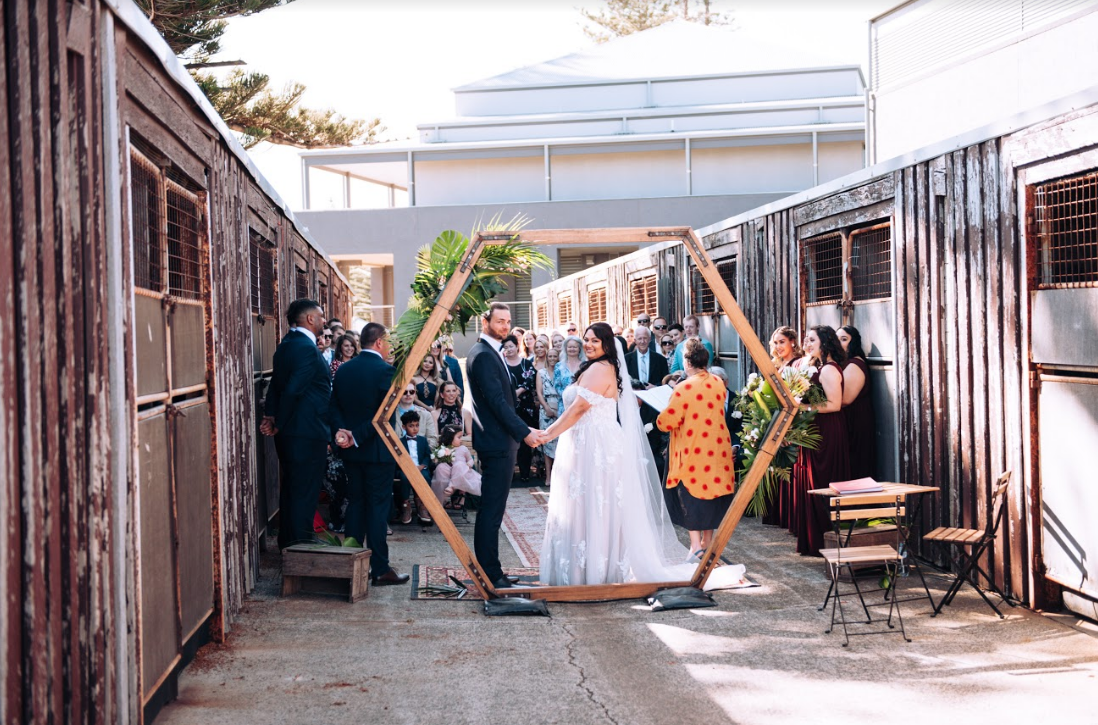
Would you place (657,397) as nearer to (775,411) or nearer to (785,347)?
(775,411)

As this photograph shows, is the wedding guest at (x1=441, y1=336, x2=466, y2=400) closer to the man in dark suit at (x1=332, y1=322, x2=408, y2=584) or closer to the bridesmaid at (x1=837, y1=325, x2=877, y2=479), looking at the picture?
the man in dark suit at (x1=332, y1=322, x2=408, y2=584)

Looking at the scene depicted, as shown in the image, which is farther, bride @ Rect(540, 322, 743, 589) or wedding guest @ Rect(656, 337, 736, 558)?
wedding guest @ Rect(656, 337, 736, 558)

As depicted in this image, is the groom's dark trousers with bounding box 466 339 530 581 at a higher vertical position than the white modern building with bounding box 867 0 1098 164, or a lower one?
lower

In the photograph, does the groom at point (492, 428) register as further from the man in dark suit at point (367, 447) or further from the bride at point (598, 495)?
the man in dark suit at point (367, 447)

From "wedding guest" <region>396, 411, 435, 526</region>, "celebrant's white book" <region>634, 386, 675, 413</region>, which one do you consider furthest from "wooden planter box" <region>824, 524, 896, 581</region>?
"wedding guest" <region>396, 411, 435, 526</region>

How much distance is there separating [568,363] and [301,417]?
4903 mm

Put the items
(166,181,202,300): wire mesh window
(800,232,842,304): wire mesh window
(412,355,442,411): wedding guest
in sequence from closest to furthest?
(166,181,202,300): wire mesh window < (800,232,842,304): wire mesh window < (412,355,442,411): wedding guest

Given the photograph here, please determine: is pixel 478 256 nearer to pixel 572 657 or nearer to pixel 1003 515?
pixel 572 657

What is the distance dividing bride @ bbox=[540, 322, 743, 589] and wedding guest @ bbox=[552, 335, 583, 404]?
429 centimetres

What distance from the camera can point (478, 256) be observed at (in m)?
7.41

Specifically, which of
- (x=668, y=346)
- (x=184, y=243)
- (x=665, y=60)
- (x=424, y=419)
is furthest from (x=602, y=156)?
(x=184, y=243)

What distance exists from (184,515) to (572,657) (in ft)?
7.39

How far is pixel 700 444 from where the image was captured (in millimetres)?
8531

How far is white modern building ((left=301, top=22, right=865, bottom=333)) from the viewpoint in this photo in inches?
1242
